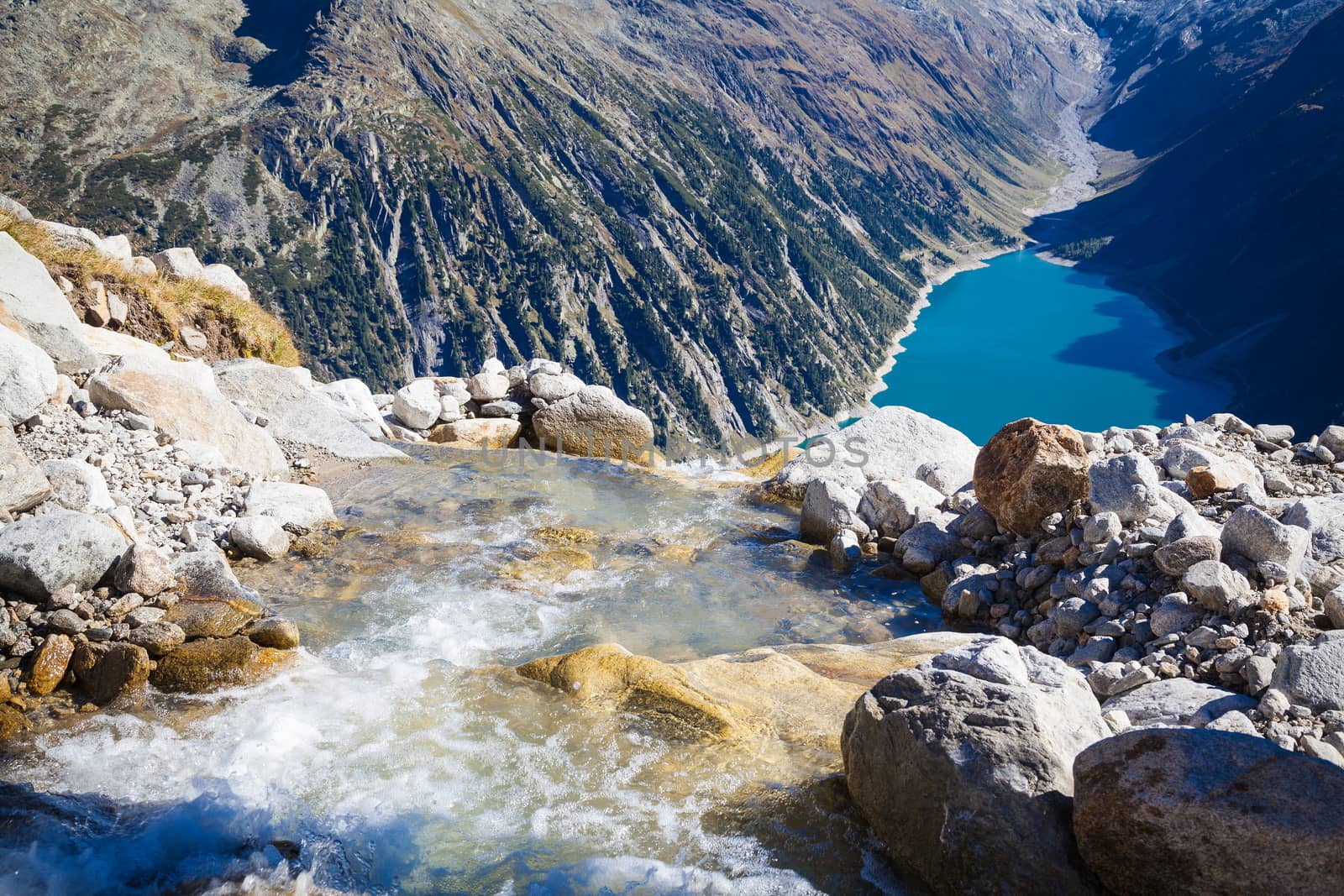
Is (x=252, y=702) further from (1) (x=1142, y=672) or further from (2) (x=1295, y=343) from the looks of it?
(2) (x=1295, y=343)

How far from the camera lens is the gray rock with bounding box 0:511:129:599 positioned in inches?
376

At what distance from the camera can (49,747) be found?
8234mm

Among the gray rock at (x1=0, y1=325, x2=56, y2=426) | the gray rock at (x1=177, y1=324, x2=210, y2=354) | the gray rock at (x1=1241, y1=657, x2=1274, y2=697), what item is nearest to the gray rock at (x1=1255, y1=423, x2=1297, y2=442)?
the gray rock at (x1=1241, y1=657, x2=1274, y2=697)

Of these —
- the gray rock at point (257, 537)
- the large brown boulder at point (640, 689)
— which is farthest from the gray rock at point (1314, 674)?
the gray rock at point (257, 537)

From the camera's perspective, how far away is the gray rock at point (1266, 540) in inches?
415

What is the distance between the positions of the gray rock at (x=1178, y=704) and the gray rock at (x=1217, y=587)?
1476mm

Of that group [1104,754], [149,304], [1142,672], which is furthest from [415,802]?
[149,304]

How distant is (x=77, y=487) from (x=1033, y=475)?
14.8 meters

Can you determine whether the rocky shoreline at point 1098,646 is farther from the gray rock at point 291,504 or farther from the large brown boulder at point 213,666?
the gray rock at point 291,504

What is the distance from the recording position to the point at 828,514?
54.8 feet

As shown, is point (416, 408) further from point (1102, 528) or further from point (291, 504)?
point (1102, 528)

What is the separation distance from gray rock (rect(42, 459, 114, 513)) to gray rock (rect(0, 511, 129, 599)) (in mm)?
1317

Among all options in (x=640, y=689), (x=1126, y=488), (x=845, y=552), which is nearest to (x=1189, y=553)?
(x=1126, y=488)

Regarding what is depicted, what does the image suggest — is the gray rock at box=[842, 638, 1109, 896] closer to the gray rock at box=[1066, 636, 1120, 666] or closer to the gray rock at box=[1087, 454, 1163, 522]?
the gray rock at box=[1066, 636, 1120, 666]
